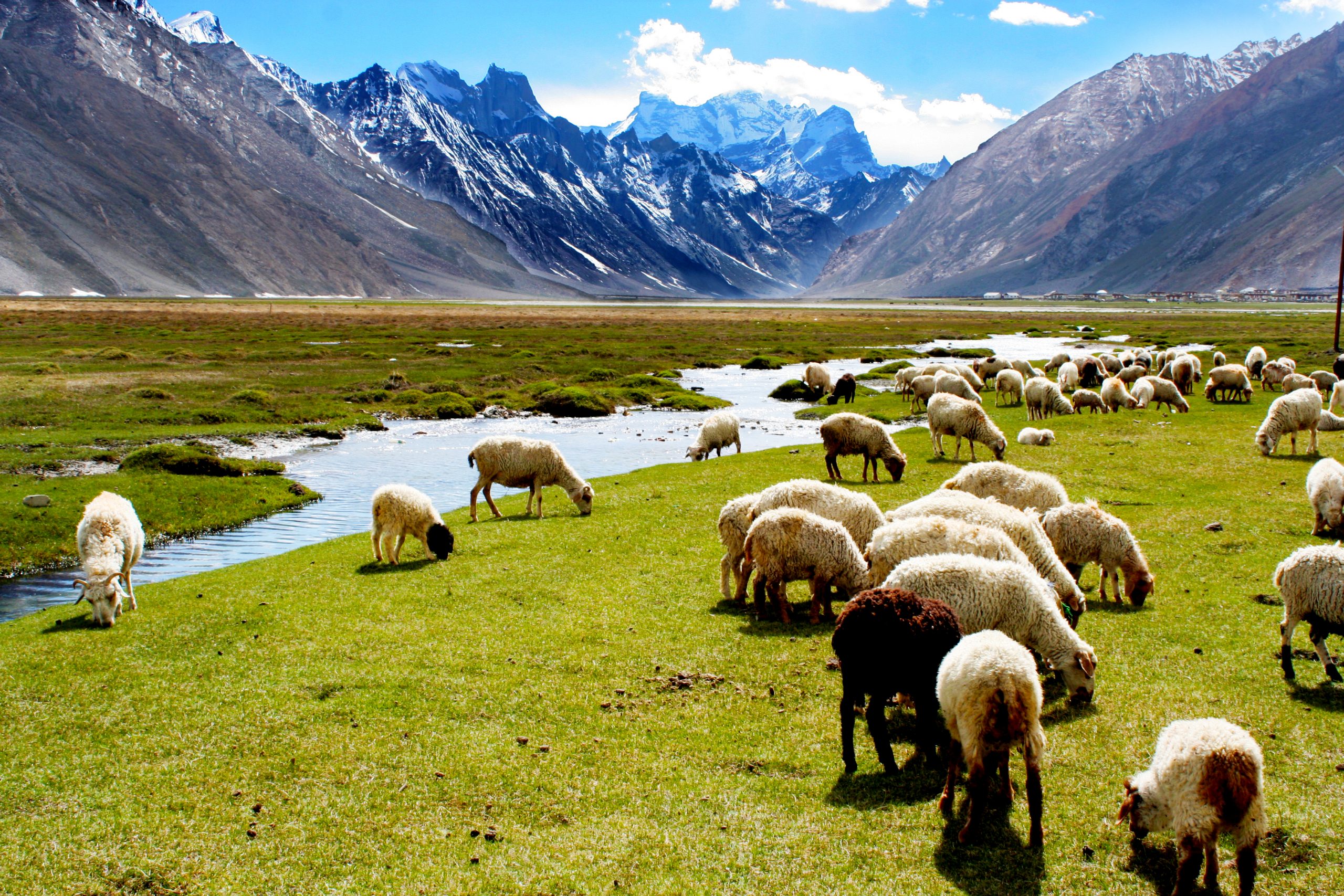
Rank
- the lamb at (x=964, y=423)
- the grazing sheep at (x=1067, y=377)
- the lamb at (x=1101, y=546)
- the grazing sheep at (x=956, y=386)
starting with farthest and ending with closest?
1. the grazing sheep at (x=1067, y=377)
2. the grazing sheep at (x=956, y=386)
3. the lamb at (x=964, y=423)
4. the lamb at (x=1101, y=546)

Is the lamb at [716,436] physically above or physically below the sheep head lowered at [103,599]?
above

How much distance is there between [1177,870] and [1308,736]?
3.23 metres

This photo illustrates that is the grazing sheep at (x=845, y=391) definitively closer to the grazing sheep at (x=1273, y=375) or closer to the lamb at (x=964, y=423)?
the lamb at (x=964, y=423)

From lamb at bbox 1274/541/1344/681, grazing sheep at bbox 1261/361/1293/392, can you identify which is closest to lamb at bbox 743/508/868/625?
lamb at bbox 1274/541/1344/681

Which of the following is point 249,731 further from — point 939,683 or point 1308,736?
point 1308,736

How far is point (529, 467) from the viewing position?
2144 cm

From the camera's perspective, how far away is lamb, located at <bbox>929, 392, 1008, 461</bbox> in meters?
25.3

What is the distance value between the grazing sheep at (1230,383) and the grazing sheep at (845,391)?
15.6 metres

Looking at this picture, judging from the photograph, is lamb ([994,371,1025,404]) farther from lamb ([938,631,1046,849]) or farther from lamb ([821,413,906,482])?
lamb ([938,631,1046,849])

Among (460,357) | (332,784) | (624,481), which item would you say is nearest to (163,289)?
(460,357)

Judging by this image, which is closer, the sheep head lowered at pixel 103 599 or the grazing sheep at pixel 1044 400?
the sheep head lowered at pixel 103 599

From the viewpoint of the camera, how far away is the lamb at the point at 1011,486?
51.8 feet

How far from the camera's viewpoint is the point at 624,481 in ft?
83.6

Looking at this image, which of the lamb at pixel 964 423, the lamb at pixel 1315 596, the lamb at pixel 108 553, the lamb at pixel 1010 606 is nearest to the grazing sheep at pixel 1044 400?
the lamb at pixel 964 423
